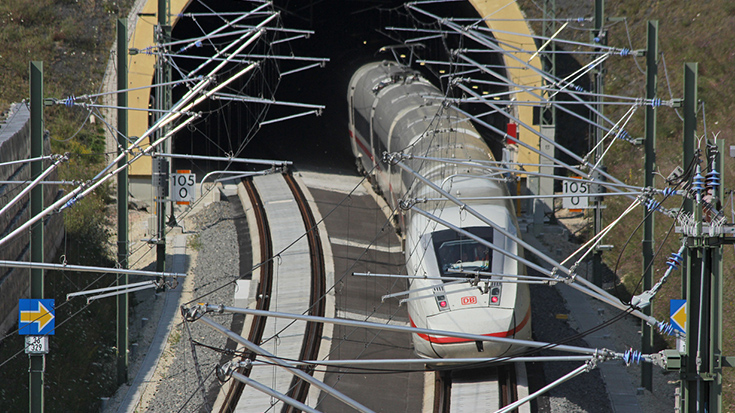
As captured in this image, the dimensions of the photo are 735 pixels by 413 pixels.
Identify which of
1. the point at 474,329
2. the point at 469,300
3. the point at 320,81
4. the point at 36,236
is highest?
the point at 320,81

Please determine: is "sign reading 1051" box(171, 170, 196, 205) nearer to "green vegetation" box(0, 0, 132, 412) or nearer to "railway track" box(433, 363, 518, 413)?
"green vegetation" box(0, 0, 132, 412)

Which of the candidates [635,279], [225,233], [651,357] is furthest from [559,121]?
[651,357]

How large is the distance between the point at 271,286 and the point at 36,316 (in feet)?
28.2

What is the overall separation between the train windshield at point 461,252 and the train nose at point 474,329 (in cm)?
101

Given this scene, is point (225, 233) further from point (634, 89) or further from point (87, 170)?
point (634, 89)

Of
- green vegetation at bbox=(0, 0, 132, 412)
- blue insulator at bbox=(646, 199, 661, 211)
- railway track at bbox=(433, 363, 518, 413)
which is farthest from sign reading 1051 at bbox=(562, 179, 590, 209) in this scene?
green vegetation at bbox=(0, 0, 132, 412)

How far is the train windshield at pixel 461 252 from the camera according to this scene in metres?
17.8

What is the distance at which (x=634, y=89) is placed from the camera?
1324 inches

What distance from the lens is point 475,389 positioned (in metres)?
17.8

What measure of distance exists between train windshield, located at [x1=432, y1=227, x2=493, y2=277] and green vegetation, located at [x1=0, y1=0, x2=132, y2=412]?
7082 mm

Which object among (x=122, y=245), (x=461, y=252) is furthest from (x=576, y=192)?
(x=122, y=245)

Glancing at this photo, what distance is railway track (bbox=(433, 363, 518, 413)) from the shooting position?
56.5 feet

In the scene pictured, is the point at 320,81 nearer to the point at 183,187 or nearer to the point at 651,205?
the point at 183,187

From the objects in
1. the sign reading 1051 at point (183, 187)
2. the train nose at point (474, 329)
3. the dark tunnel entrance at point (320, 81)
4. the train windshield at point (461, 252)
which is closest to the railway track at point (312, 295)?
the train nose at point (474, 329)
